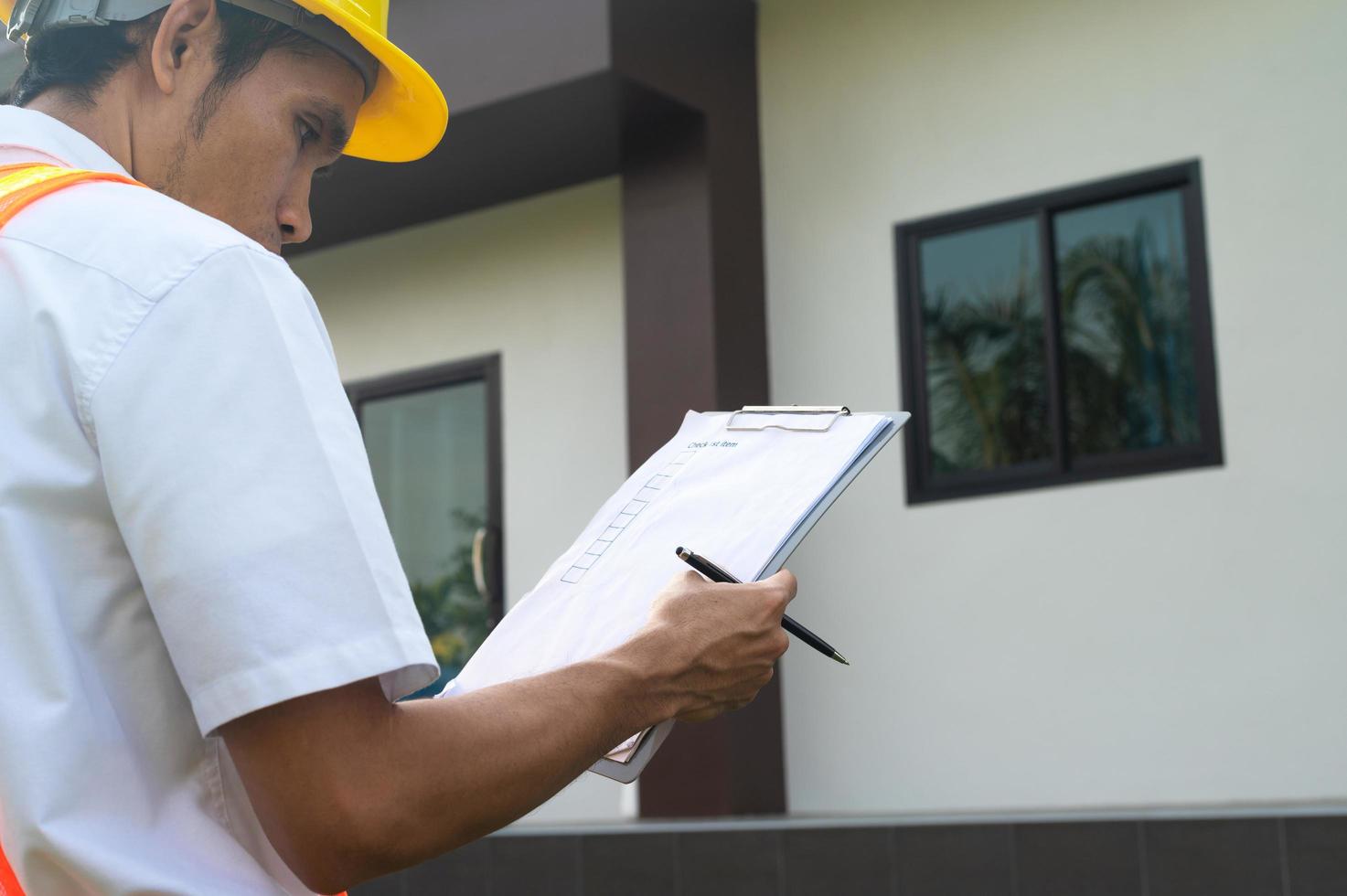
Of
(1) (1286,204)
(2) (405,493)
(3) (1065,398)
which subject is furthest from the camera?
(2) (405,493)

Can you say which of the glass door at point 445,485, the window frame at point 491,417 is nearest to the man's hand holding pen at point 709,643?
the window frame at point 491,417

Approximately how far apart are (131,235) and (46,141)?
194mm

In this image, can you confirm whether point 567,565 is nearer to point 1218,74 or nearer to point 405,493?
point 1218,74

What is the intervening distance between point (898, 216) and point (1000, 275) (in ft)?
1.83

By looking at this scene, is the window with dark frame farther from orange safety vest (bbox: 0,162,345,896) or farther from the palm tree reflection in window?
orange safety vest (bbox: 0,162,345,896)

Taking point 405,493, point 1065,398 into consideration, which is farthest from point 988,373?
point 405,493

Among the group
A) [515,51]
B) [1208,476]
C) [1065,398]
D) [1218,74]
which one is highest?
[515,51]

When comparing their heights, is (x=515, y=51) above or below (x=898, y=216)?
above

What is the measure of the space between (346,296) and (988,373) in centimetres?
405

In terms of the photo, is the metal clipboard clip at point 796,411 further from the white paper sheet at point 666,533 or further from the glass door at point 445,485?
the glass door at point 445,485

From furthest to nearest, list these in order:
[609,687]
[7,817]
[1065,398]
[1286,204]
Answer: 1. [1065,398]
2. [1286,204]
3. [609,687]
4. [7,817]

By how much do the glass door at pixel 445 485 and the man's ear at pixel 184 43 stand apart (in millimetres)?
6551

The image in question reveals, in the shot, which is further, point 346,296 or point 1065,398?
point 346,296

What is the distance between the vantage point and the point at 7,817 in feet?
3.12
